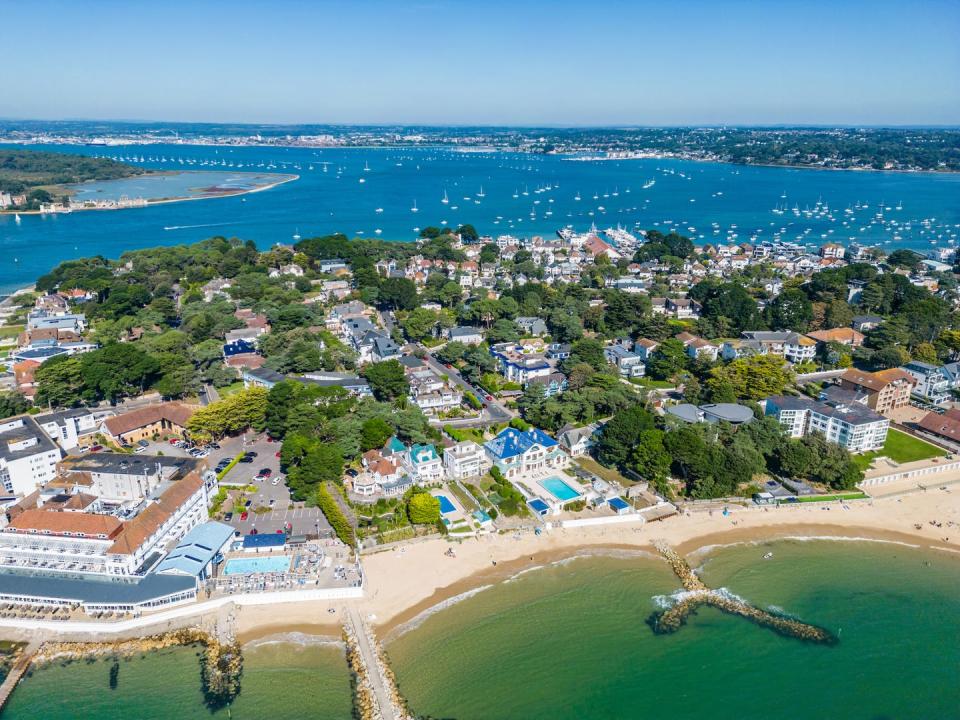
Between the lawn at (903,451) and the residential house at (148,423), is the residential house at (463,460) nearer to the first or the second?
the residential house at (148,423)

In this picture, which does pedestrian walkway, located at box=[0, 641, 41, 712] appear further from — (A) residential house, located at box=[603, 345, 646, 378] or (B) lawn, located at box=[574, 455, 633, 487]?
(A) residential house, located at box=[603, 345, 646, 378]

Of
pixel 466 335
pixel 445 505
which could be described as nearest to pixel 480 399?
pixel 466 335

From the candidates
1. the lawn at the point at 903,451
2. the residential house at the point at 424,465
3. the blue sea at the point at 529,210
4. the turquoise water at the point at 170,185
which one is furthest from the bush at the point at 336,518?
the turquoise water at the point at 170,185

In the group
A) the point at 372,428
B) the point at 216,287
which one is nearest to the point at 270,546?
the point at 372,428

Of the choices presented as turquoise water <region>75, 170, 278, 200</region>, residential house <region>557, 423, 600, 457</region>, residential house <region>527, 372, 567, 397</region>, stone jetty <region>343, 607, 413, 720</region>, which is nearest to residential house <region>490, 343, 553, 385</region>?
residential house <region>527, 372, 567, 397</region>

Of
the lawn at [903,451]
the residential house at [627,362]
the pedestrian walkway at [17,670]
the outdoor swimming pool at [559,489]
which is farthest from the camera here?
the residential house at [627,362]

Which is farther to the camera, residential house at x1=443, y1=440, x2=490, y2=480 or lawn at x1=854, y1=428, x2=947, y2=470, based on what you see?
lawn at x1=854, y1=428, x2=947, y2=470

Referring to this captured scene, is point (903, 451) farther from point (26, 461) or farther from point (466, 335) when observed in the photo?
point (26, 461)
